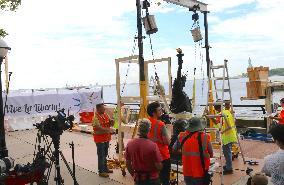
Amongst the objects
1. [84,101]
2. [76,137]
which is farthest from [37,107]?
[76,137]

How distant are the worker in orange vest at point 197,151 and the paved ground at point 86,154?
9.30 ft

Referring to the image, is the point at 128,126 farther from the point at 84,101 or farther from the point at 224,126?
the point at 84,101

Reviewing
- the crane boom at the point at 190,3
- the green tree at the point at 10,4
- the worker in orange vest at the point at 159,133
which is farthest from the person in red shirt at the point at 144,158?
the green tree at the point at 10,4

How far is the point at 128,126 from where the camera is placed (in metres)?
9.12

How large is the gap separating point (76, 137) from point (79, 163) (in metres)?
5.35

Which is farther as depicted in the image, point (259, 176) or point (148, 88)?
point (148, 88)

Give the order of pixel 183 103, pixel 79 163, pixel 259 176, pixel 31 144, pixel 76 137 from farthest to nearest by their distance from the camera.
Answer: pixel 76 137 < pixel 31 144 < pixel 79 163 < pixel 183 103 < pixel 259 176

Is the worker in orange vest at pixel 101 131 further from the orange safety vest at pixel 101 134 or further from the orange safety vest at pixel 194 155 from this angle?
the orange safety vest at pixel 194 155

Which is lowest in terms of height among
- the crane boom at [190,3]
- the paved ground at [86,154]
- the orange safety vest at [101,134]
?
the paved ground at [86,154]

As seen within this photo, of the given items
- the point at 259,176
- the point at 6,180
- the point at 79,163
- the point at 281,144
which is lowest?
the point at 79,163

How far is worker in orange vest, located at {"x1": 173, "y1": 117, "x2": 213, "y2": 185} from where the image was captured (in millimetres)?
5066

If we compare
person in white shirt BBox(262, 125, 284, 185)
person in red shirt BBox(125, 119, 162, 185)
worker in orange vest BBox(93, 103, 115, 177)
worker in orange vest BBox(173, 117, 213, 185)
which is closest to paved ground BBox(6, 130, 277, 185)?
worker in orange vest BBox(93, 103, 115, 177)

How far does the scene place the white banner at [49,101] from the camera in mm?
18391

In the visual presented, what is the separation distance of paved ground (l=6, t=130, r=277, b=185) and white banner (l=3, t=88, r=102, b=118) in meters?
1.50
